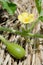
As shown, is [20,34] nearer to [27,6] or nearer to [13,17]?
[13,17]

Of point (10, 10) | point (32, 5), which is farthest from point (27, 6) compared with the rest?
point (10, 10)

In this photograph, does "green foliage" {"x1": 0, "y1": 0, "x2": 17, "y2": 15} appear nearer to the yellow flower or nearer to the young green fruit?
the yellow flower

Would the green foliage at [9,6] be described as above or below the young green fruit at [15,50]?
above

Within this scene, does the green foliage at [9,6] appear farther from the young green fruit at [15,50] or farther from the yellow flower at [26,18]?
the young green fruit at [15,50]

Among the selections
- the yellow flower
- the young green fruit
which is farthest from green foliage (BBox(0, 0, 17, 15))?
the young green fruit

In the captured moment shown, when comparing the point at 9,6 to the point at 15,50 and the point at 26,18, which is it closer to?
the point at 26,18

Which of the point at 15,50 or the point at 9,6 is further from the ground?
the point at 9,6

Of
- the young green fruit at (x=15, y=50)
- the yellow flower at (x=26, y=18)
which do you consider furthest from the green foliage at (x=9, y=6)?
the young green fruit at (x=15, y=50)

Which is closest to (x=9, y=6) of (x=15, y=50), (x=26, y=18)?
(x=26, y=18)
